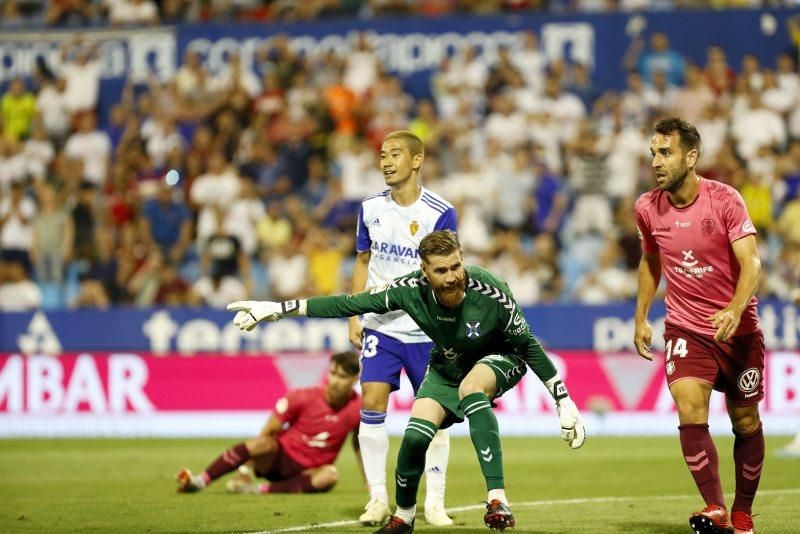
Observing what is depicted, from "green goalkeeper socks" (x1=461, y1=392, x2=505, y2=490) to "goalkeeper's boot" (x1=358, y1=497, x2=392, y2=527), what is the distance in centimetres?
148

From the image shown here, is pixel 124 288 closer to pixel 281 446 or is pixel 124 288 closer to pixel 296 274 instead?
pixel 296 274

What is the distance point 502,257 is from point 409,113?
406cm

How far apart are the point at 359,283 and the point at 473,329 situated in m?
1.90

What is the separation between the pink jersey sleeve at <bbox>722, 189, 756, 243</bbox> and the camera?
8297 millimetres

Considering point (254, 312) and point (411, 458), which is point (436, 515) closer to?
point (411, 458)

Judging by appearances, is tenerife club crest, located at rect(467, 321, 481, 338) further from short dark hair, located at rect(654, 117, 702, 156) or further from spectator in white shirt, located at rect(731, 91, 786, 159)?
spectator in white shirt, located at rect(731, 91, 786, 159)

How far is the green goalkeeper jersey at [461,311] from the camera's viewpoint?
8461 millimetres

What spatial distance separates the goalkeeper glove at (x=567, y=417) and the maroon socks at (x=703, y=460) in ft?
2.19

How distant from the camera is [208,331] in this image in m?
19.5

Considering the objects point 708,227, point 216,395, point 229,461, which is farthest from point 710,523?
point 216,395

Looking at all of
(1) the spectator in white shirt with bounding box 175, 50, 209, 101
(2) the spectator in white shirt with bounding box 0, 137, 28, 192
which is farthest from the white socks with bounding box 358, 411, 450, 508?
(2) the spectator in white shirt with bounding box 0, 137, 28, 192

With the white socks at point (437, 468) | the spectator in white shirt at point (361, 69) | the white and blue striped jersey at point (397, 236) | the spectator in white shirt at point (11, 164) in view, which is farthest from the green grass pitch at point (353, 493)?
the spectator in white shirt at point (361, 69)

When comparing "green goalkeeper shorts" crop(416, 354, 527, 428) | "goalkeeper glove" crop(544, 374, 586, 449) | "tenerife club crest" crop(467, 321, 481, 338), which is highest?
"tenerife club crest" crop(467, 321, 481, 338)

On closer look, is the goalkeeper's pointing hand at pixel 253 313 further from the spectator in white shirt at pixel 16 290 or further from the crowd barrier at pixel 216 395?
the spectator in white shirt at pixel 16 290
